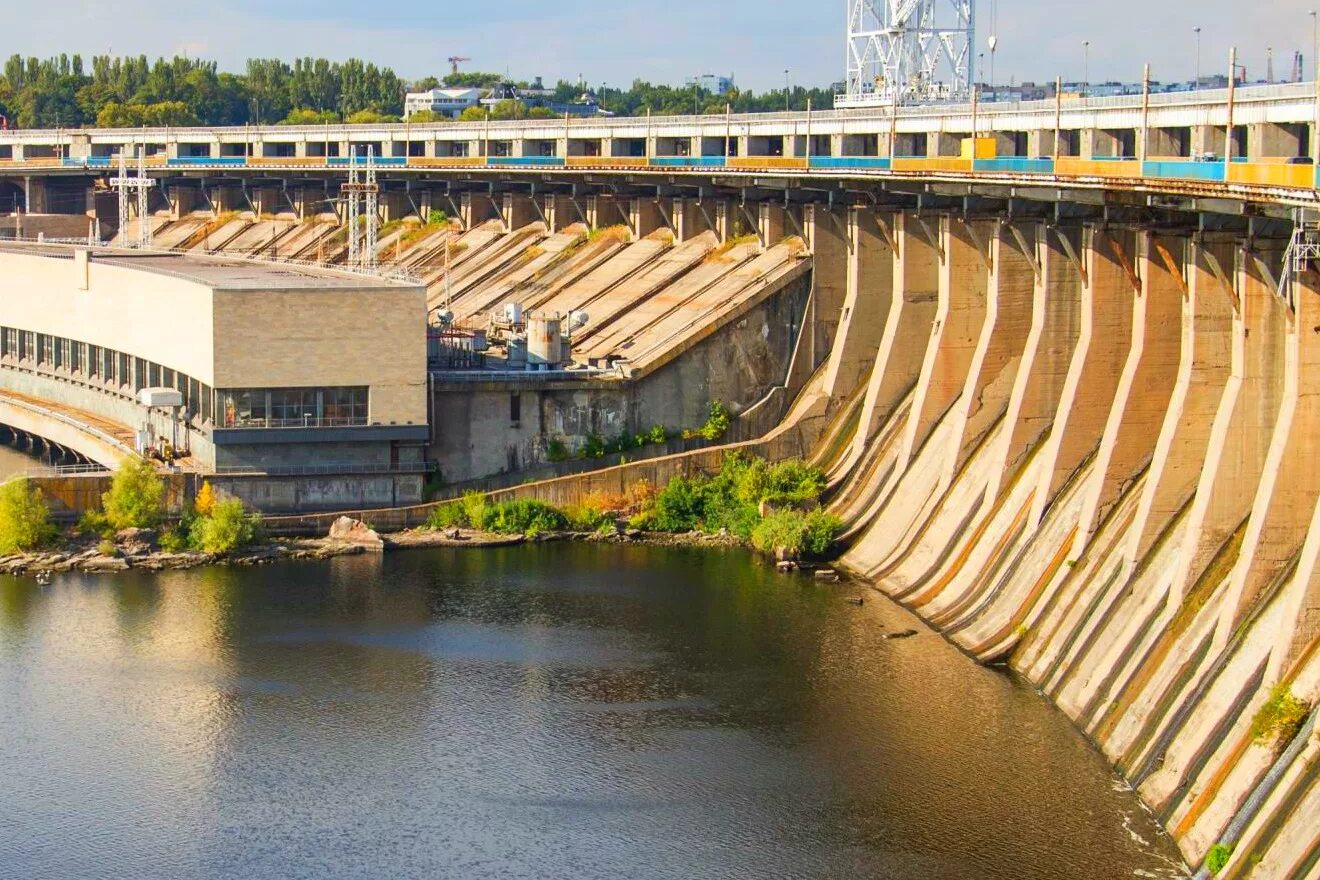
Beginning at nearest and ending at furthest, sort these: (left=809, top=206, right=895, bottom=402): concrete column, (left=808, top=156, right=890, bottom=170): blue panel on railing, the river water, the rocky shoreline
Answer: the river water < the rocky shoreline < (left=808, top=156, right=890, bottom=170): blue panel on railing < (left=809, top=206, right=895, bottom=402): concrete column

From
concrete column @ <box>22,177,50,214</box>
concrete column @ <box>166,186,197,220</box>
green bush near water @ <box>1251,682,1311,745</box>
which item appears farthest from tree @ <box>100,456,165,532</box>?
concrete column @ <box>22,177,50,214</box>

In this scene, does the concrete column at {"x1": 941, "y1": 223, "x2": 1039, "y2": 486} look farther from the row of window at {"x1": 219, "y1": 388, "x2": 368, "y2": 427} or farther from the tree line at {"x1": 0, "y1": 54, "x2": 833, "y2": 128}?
the tree line at {"x1": 0, "y1": 54, "x2": 833, "y2": 128}

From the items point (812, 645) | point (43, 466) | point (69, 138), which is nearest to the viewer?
point (812, 645)

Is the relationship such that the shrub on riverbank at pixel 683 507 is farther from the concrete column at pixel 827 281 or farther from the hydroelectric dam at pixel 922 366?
the concrete column at pixel 827 281

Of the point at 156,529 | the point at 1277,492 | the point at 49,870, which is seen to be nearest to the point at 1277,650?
the point at 1277,492

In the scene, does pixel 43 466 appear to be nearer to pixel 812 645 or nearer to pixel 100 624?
pixel 100 624

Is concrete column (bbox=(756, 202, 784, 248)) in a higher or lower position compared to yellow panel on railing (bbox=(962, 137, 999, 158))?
lower
